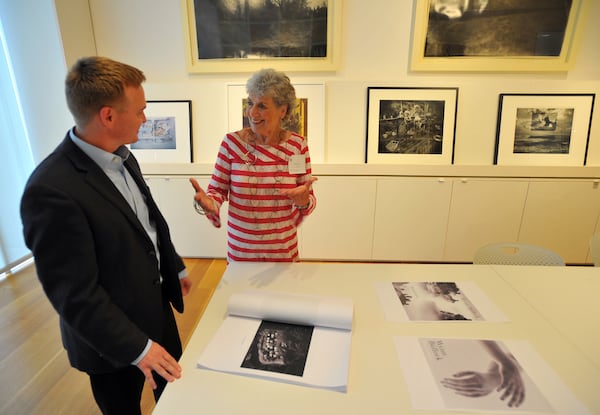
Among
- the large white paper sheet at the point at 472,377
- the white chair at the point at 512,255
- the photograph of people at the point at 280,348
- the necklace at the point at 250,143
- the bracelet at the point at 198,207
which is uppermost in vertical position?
the necklace at the point at 250,143

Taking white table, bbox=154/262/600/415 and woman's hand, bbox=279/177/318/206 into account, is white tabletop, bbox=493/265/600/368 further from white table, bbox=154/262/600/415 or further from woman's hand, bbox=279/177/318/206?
woman's hand, bbox=279/177/318/206

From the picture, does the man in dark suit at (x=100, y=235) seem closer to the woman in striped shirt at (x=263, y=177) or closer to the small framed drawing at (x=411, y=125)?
the woman in striped shirt at (x=263, y=177)

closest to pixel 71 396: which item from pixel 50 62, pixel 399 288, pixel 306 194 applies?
pixel 306 194

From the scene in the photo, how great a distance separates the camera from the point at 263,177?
1.48m

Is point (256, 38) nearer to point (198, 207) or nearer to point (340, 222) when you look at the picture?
point (340, 222)

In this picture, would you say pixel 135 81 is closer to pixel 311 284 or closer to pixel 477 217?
pixel 311 284

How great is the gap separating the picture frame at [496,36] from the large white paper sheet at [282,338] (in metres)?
2.60

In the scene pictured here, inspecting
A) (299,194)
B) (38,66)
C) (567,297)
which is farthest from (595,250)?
(38,66)

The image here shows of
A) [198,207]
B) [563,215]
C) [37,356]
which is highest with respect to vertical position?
[198,207]

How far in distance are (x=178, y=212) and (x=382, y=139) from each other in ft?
6.99

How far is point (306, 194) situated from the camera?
1.40 meters

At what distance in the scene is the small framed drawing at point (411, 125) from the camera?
2982 millimetres

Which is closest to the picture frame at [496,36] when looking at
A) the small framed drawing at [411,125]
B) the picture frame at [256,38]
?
the small framed drawing at [411,125]

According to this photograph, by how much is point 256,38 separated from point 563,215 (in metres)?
3.31
